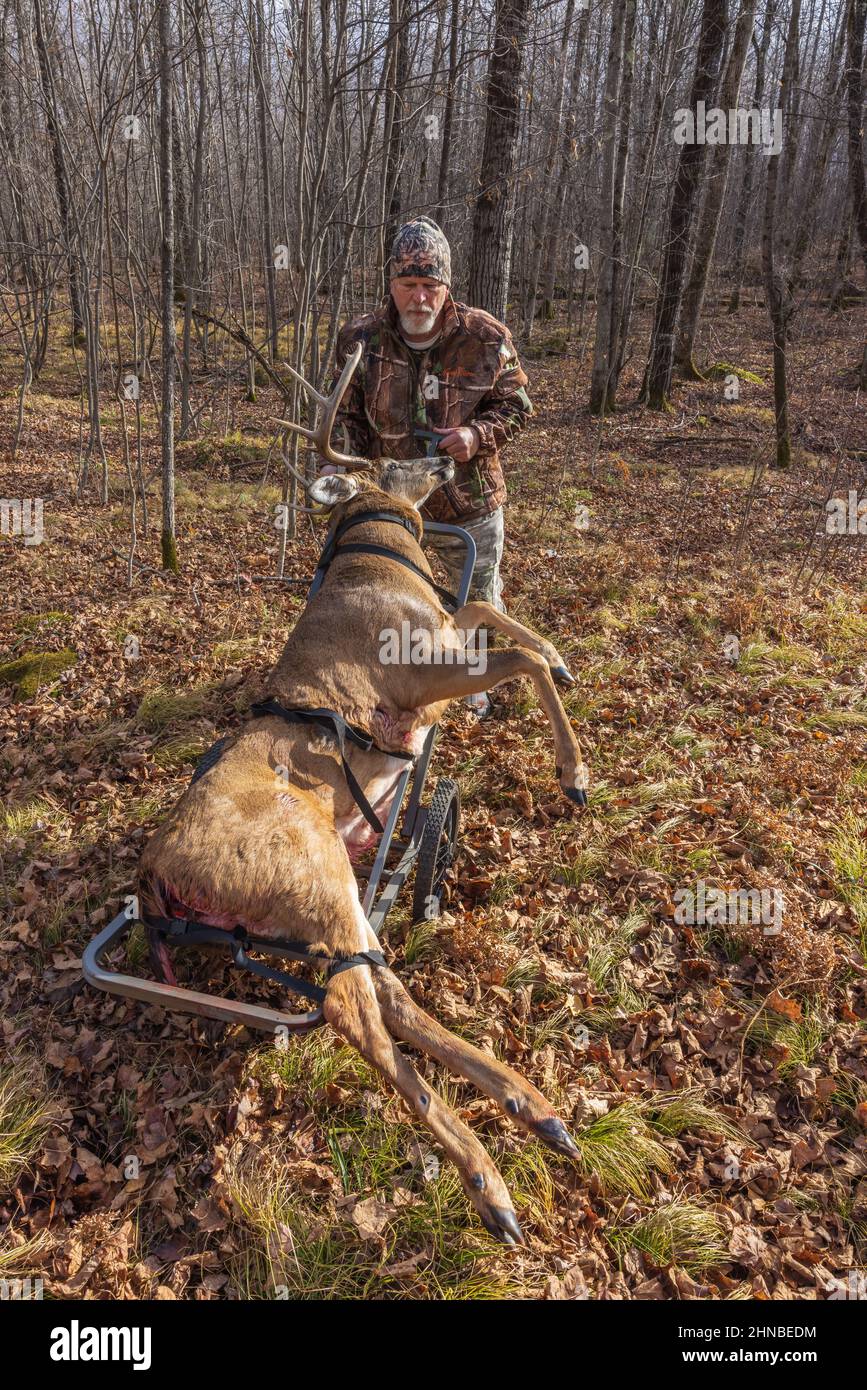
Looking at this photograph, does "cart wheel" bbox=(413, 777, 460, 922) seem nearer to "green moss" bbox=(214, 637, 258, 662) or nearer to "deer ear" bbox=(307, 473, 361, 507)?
"deer ear" bbox=(307, 473, 361, 507)

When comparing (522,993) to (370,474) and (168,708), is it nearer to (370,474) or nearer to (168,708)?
(370,474)

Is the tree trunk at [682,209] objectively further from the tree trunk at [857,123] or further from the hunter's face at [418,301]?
the hunter's face at [418,301]

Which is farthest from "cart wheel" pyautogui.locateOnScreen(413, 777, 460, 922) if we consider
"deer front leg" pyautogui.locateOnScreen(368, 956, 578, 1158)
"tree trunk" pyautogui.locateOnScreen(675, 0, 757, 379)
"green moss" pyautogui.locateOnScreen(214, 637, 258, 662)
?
"tree trunk" pyautogui.locateOnScreen(675, 0, 757, 379)

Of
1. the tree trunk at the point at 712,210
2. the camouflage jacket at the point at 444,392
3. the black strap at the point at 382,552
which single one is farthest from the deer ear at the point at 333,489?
the tree trunk at the point at 712,210

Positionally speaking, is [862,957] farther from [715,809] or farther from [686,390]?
[686,390]

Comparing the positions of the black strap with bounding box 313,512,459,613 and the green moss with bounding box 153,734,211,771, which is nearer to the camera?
the black strap with bounding box 313,512,459,613

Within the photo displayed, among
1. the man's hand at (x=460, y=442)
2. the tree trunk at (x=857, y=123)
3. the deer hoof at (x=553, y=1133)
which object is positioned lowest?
the deer hoof at (x=553, y=1133)

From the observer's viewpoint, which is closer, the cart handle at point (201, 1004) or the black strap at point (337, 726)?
the cart handle at point (201, 1004)

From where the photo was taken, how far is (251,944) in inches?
118

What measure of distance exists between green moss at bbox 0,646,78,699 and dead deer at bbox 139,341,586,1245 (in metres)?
3.23

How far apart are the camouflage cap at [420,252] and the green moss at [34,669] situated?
4.14m

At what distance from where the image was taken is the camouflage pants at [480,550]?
5477 mm

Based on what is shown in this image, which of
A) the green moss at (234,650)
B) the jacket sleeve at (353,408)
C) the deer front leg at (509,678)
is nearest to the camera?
the deer front leg at (509,678)

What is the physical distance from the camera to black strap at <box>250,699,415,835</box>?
3.50 m
